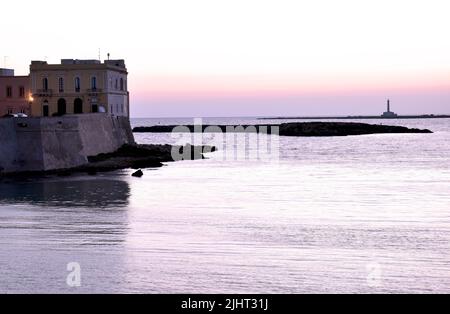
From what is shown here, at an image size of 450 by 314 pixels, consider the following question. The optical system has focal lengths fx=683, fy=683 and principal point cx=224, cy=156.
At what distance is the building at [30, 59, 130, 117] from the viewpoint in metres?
59.1

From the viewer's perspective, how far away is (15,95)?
198ft

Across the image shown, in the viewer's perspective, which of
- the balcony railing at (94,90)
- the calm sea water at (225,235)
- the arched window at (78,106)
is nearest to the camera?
the calm sea water at (225,235)

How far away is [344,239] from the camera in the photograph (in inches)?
851

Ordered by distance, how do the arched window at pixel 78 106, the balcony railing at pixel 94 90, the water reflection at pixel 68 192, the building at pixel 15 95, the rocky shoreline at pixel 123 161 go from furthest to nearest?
the building at pixel 15 95, the arched window at pixel 78 106, the balcony railing at pixel 94 90, the rocky shoreline at pixel 123 161, the water reflection at pixel 68 192

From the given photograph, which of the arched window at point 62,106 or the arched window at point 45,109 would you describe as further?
the arched window at point 45,109

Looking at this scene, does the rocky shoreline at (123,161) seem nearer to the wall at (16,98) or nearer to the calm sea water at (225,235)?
the calm sea water at (225,235)

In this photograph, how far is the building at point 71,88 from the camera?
59.1 meters

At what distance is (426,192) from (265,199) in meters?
9.05

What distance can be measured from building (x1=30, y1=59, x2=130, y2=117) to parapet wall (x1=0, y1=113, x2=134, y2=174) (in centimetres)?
646

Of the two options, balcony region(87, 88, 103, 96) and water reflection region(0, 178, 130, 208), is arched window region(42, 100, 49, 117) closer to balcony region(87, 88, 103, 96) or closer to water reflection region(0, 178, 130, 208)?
balcony region(87, 88, 103, 96)

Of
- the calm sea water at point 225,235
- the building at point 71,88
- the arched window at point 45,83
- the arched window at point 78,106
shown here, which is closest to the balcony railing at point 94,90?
the building at point 71,88

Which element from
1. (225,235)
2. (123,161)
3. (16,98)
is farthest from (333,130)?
(225,235)

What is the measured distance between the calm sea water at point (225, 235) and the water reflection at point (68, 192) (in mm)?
57

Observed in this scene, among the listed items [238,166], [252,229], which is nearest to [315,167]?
[238,166]
